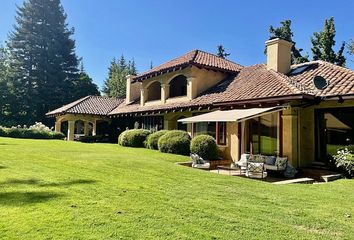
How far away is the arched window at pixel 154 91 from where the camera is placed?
4172 centimetres

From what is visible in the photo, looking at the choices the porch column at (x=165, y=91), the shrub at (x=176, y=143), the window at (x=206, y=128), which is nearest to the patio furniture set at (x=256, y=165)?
the shrub at (x=176, y=143)

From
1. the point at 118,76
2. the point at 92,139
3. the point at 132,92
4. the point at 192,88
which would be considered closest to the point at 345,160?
the point at 192,88

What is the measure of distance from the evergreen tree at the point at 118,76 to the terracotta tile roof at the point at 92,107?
42.6 meters

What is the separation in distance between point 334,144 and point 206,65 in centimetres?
1596

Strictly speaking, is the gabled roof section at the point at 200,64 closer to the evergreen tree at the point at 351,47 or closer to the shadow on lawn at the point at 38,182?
the shadow on lawn at the point at 38,182

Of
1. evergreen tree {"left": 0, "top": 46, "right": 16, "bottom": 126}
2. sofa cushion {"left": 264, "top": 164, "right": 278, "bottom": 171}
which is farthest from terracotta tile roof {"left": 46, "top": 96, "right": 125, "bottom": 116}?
sofa cushion {"left": 264, "top": 164, "right": 278, "bottom": 171}

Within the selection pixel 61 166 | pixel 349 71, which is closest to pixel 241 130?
pixel 349 71

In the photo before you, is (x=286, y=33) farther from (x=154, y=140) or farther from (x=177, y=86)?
(x=154, y=140)

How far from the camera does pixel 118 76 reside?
101 metres

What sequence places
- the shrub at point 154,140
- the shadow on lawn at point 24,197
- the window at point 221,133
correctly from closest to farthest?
the shadow on lawn at point 24,197 < the window at point 221,133 < the shrub at point 154,140

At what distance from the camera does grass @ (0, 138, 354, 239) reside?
7.05 m

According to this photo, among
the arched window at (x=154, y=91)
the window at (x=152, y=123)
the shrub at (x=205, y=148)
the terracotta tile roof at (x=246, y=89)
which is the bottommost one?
the shrub at (x=205, y=148)

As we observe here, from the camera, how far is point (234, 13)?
3081cm

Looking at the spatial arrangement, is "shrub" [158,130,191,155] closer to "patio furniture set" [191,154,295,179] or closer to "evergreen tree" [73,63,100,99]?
"patio furniture set" [191,154,295,179]
